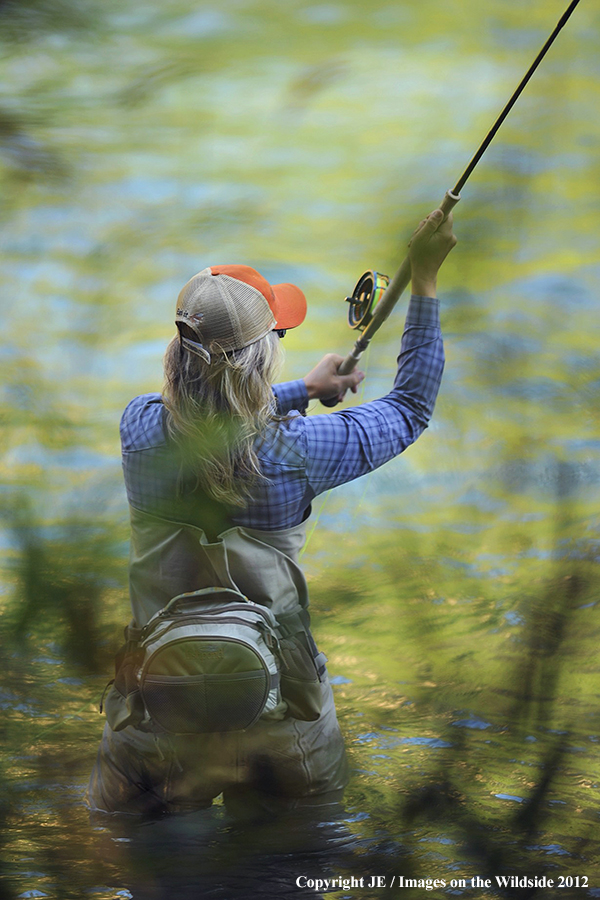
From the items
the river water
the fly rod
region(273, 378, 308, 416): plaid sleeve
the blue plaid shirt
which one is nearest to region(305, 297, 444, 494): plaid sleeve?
the blue plaid shirt

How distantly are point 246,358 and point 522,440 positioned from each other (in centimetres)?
84

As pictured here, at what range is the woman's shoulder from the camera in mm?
987

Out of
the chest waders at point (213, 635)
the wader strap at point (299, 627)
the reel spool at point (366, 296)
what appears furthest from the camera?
the reel spool at point (366, 296)

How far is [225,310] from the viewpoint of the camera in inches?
37.4

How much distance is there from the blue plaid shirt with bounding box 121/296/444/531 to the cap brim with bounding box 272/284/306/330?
0.16m

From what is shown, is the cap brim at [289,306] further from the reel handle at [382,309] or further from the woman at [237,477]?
the reel handle at [382,309]

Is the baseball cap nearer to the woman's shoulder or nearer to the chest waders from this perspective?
the woman's shoulder

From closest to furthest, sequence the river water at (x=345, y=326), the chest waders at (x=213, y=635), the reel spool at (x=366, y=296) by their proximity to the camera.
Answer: the chest waders at (x=213, y=635)
the reel spool at (x=366, y=296)
the river water at (x=345, y=326)

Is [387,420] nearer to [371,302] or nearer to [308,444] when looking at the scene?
[308,444]

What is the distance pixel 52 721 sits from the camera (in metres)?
1.63

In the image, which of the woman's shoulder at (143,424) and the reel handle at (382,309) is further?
the reel handle at (382,309)

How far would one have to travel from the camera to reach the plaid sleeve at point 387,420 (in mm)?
972

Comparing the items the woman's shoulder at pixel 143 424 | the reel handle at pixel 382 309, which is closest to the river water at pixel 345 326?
the woman's shoulder at pixel 143 424

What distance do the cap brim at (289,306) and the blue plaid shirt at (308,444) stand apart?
0.16 metres
